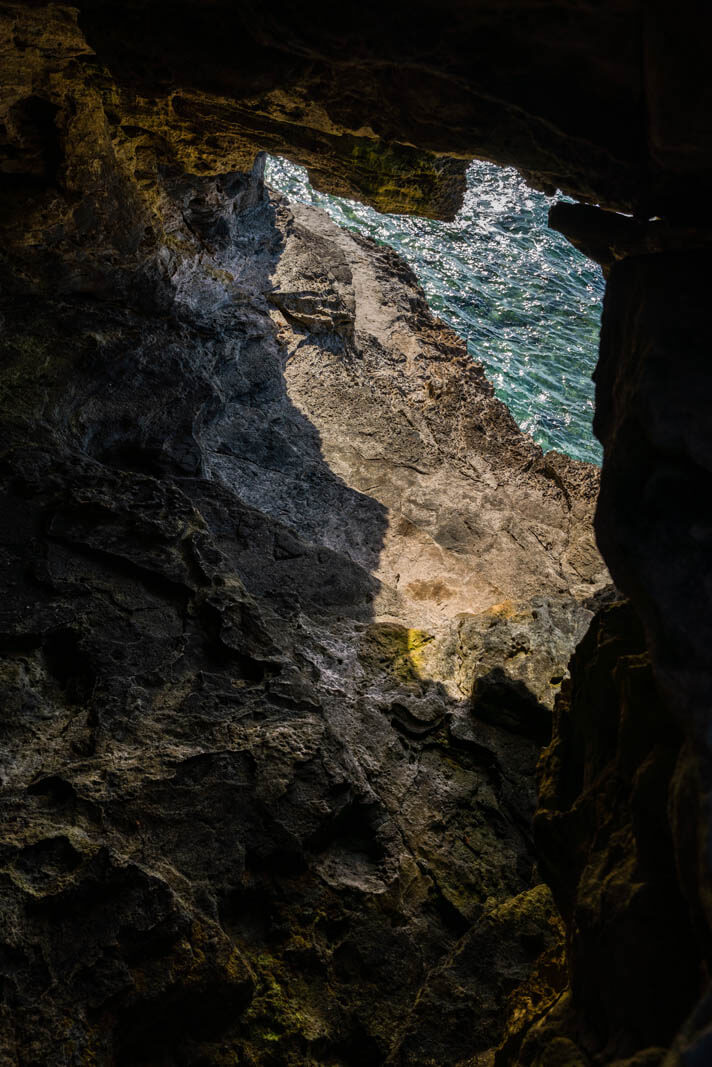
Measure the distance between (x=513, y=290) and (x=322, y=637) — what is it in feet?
48.9

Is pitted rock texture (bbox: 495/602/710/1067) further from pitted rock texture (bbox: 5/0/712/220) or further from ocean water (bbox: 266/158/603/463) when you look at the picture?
ocean water (bbox: 266/158/603/463)

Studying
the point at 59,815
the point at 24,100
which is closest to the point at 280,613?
the point at 59,815

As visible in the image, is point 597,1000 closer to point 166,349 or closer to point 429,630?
point 429,630

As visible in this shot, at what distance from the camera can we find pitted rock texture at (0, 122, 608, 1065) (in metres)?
2.94

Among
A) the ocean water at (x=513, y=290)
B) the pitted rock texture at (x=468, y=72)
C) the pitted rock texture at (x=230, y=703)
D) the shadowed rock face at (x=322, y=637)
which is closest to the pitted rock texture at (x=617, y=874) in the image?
the shadowed rock face at (x=322, y=637)

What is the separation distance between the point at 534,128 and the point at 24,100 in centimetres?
390

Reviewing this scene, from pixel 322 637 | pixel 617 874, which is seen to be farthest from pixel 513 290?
pixel 617 874

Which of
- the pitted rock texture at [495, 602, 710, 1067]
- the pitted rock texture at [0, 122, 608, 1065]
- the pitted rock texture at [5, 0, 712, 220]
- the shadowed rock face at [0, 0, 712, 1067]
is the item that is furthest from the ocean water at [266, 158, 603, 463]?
the pitted rock texture at [5, 0, 712, 220]

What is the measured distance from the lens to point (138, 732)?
3627 millimetres

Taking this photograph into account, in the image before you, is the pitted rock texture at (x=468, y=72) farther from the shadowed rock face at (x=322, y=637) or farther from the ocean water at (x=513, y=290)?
the ocean water at (x=513, y=290)

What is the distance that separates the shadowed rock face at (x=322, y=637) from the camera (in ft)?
7.77

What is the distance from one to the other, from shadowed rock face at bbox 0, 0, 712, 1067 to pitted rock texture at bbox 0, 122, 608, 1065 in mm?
20

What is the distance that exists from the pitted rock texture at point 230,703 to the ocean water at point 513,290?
7971 millimetres

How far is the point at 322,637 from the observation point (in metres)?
5.09
